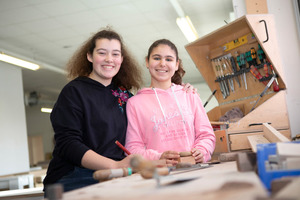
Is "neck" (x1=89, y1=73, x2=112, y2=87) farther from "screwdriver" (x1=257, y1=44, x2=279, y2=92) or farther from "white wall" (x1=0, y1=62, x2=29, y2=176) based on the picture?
"white wall" (x1=0, y1=62, x2=29, y2=176)

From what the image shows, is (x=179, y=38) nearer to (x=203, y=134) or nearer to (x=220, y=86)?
(x=220, y=86)

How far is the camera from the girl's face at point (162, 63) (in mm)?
2293

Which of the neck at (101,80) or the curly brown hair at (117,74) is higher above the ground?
the curly brown hair at (117,74)

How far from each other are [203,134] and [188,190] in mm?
1383

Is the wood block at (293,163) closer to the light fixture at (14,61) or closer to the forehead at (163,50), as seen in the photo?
the forehead at (163,50)

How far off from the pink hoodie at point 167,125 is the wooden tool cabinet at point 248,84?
0.51 metres

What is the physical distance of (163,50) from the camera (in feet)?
7.60

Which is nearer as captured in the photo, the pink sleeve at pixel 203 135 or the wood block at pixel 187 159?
the wood block at pixel 187 159

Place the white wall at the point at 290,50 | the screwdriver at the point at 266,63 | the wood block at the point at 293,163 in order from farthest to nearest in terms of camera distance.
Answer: the white wall at the point at 290,50 < the screwdriver at the point at 266,63 < the wood block at the point at 293,163

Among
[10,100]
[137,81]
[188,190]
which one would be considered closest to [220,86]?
[137,81]

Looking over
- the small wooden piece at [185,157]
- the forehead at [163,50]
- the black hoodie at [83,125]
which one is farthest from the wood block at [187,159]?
the forehead at [163,50]

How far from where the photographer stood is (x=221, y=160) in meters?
1.62

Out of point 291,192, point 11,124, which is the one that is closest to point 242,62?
point 291,192

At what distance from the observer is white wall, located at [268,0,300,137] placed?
2979 millimetres
